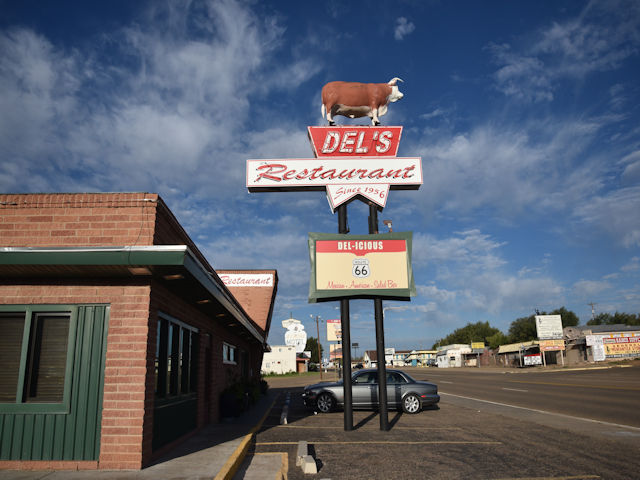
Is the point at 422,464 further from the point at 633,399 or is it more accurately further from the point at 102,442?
the point at 633,399

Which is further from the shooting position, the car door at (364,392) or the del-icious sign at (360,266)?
the car door at (364,392)

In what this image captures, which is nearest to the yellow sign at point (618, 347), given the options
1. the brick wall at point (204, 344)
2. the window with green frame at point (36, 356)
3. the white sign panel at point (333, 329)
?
the white sign panel at point (333, 329)

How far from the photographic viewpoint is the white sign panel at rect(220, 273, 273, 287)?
31094mm

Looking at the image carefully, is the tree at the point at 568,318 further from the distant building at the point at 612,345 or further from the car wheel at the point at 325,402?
the car wheel at the point at 325,402

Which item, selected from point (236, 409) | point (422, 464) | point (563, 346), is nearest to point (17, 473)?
point (422, 464)

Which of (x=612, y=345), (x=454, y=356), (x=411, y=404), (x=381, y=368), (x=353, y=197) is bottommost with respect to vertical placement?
(x=454, y=356)

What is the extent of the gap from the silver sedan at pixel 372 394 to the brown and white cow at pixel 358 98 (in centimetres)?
905

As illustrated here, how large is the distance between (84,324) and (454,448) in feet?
24.4

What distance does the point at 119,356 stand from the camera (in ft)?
23.5

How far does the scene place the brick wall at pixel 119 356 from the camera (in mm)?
6898

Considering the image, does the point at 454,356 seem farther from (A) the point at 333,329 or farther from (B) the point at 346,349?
(B) the point at 346,349

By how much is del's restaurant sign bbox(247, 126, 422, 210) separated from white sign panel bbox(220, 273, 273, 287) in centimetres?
1899

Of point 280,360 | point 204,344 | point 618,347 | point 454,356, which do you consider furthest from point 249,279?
point 454,356

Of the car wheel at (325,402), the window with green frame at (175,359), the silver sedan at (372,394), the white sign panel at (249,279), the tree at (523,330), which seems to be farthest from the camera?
the tree at (523,330)
